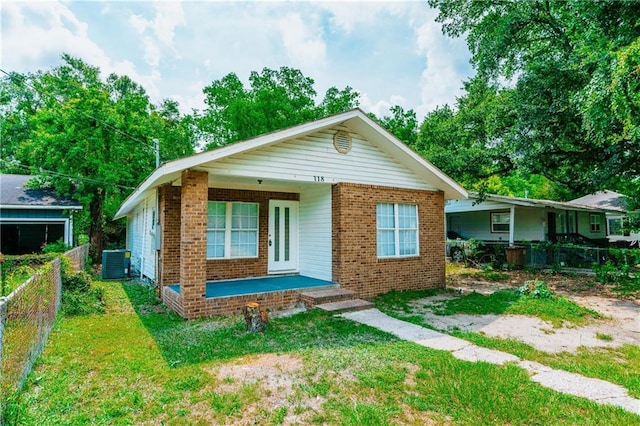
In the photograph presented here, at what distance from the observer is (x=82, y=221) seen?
1788cm

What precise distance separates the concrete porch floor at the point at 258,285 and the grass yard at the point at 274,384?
71.6 inches

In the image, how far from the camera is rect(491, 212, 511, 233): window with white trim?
18906mm

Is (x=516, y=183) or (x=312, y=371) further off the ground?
(x=516, y=183)

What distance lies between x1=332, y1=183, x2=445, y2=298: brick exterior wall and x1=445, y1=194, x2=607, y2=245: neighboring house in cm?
699

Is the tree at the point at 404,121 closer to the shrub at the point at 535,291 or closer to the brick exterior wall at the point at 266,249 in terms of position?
the brick exterior wall at the point at 266,249

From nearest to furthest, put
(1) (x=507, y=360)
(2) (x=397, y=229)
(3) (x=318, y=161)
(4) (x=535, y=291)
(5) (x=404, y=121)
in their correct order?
(1) (x=507, y=360)
(3) (x=318, y=161)
(4) (x=535, y=291)
(2) (x=397, y=229)
(5) (x=404, y=121)

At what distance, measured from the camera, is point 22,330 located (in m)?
3.95

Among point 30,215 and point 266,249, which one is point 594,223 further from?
point 30,215

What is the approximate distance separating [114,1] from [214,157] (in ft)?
14.8

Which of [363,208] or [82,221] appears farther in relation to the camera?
[82,221]

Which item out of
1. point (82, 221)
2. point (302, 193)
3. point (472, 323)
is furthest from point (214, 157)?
point (82, 221)

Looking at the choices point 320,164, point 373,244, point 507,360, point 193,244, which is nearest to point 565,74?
point 373,244

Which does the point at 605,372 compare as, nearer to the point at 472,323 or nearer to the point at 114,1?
the point at 472,323

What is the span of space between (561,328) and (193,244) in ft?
24.1
